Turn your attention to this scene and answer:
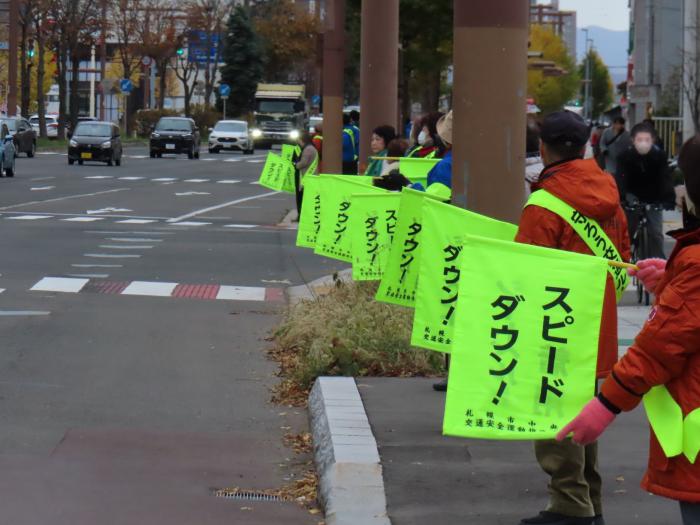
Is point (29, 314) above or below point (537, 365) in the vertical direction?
below

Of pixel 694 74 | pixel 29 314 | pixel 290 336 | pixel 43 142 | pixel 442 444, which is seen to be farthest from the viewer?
pixel 43 142

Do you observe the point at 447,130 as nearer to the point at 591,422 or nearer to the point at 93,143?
the point at 591,422

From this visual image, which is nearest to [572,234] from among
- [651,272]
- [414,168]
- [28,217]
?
[651,272]

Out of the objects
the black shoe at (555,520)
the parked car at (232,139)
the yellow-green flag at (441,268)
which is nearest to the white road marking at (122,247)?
the yellow-green flag at (441,268)

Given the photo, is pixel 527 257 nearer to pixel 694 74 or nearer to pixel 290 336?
pixel 290 336

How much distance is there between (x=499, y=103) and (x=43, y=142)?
217ft

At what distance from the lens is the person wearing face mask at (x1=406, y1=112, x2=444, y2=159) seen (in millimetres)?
11711

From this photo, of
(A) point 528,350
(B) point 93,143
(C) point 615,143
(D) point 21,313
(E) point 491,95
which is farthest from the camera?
(B) point 93,143

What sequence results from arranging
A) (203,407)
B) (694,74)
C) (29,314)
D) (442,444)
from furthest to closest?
(694,74)
(29,314)
(203,407)
(442,444)

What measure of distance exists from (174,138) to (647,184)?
1885 inches

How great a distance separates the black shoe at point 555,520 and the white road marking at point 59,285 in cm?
985

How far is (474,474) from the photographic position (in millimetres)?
7023

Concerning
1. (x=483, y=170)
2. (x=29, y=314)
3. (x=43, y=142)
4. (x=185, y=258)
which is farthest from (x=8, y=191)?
(x=43, y=142)

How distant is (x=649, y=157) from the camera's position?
15547 millimetres
